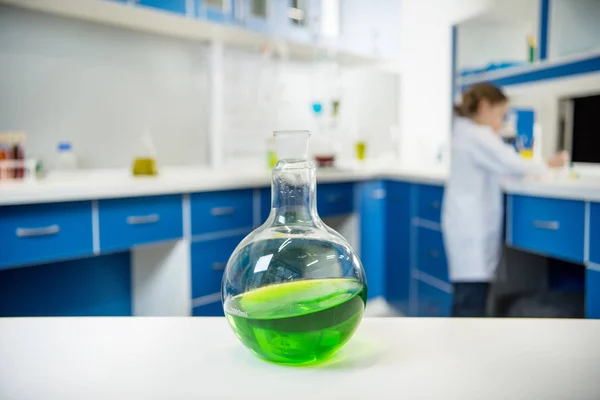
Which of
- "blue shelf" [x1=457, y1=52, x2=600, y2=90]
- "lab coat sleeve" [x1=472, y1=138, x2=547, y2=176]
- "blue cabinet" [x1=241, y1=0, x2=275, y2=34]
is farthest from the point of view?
"blue cabinet" [x1=241, y1=0, x2=275, y2=34]

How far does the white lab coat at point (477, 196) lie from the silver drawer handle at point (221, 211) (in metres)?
0.99

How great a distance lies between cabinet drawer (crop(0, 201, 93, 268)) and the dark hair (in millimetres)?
1650

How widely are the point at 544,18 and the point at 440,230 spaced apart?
3.77 ft

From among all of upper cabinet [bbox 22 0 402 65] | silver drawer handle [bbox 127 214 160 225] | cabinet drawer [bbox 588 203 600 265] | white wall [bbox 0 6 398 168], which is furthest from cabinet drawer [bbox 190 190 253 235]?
cabinet drawer [bbox 588 203 600 265]

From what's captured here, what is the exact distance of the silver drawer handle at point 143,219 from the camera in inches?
84.4

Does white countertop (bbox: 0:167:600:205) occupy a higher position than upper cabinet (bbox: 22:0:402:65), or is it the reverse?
upper cabinet (bbox: 22:0:402:65)

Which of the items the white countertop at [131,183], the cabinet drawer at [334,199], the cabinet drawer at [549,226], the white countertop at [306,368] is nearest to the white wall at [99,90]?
the white countertop at [131,183]

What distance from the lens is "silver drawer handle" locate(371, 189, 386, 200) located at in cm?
331

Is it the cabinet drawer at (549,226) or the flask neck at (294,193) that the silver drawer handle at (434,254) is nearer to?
the cabinet drawer at (549,226)

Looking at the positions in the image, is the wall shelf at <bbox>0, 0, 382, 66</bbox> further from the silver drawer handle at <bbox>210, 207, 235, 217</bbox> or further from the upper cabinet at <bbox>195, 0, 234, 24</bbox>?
the silver drawer handle at <bbox>210, 207, 235, 217</bbox>

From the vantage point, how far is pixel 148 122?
2.84m

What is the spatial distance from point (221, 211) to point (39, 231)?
81 centimetres

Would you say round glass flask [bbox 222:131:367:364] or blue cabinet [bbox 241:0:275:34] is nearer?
round glass flask [bbox 222:131:367:364]

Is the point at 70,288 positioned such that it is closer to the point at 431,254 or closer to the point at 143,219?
the point at 143,219
